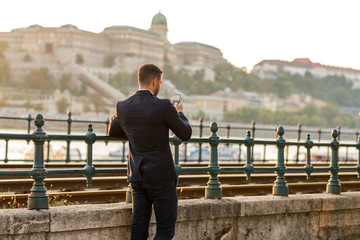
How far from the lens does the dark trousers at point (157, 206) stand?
4.16 metres

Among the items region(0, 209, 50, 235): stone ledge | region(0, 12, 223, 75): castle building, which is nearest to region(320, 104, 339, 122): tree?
region(0, 12, 223, 75): castle building

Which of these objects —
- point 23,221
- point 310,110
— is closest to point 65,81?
point 310,110

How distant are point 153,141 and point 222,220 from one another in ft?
5.17

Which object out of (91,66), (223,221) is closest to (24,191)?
(223,221)

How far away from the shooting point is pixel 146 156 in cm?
414

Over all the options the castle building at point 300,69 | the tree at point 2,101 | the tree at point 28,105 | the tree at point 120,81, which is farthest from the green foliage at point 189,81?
the tree at point 2,101

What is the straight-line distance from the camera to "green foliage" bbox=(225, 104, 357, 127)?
127500 mm

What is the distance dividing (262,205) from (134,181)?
6.08 ft

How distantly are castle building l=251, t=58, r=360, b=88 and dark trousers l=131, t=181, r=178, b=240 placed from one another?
16875 centimetres

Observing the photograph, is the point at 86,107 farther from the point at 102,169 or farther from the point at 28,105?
the point at 102,169

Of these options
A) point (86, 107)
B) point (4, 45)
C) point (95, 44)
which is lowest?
point (86, 107)

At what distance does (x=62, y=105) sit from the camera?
358 feet

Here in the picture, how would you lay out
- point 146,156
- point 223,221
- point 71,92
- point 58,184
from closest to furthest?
point 146,156 < point 223,221 < point 58,184 < point 71,92

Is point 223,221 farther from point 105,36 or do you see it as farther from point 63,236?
point 105,36
